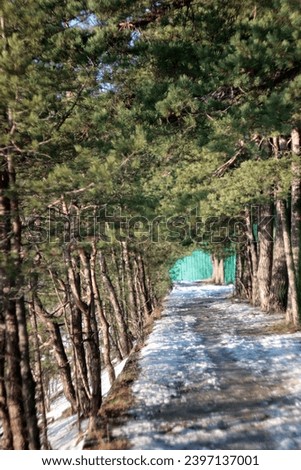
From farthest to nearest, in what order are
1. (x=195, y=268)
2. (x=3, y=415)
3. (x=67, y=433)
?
(x=195, y=268), (x=67, y=433), (x=3, y=415)

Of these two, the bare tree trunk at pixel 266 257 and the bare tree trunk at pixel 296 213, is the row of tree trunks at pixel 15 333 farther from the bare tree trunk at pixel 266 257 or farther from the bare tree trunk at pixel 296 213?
the bare tree trunk at pixel 266 257

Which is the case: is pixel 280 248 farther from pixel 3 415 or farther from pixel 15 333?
pixel 15 333

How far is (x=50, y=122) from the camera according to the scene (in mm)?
6973

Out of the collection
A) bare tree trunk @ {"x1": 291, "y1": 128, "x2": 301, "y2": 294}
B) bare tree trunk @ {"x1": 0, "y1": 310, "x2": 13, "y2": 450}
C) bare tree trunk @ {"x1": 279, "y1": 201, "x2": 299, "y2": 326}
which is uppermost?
bare tree trunk @ {"x1": 291, "y1": 128, "x2": 301, "y2": 294}

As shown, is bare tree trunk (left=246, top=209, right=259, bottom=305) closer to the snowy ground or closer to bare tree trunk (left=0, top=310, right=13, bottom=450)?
the snowy ground

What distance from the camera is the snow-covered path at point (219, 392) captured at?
5766mm

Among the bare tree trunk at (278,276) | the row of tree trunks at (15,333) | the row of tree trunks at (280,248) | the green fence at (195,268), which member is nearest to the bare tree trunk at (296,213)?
the row of tree trunks at (280,248)

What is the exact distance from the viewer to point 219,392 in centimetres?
771

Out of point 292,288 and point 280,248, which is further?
point 280,248

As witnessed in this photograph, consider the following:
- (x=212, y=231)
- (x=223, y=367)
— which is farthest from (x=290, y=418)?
(x=212, y=231)

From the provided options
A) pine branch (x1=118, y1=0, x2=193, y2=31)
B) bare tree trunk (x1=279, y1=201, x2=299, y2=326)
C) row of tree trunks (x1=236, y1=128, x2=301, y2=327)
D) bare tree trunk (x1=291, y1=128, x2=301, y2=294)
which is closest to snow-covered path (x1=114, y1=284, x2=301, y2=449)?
bare tree trunk (x1=279, y1=201, x2=299, y2=326)

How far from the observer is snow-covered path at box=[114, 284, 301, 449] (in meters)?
5.77

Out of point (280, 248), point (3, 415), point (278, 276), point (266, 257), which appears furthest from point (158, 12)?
point (266, 257)

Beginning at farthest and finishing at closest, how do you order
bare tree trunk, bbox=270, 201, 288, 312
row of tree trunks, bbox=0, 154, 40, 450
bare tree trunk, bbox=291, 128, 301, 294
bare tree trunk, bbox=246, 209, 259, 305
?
1. bare tree trunk, bbox=246, 209, 259, 305
2. bare tree trunk, bbox=270, 201, 288, 312
3. bare tree trunk, bbox=291, 128, 301, 294
4. row of tree trunks, bbox=0, 154, 40, 450
